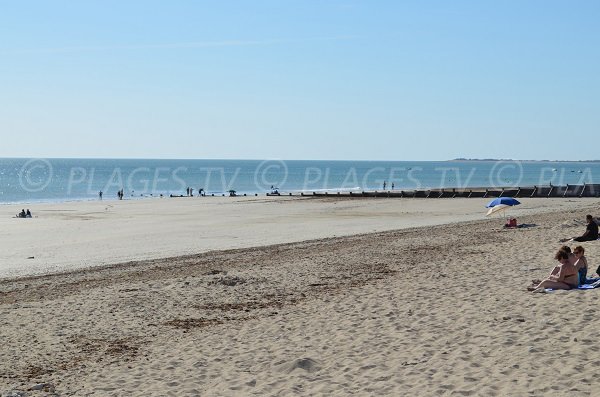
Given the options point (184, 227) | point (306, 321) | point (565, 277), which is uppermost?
point (565, 277)

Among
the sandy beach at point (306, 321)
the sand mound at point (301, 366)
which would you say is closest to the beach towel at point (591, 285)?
the sandy beach at point (306, 321)

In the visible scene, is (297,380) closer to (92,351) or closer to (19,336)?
(92,351)

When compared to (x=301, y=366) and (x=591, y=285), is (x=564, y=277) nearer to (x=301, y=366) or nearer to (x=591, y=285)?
(x=591, y=285)

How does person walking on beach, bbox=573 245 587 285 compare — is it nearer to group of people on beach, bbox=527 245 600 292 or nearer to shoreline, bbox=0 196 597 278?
group of people on beach, bbox=527 245 600 292

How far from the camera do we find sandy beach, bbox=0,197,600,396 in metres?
8.91

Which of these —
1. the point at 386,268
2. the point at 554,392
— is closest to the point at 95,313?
the point at 386,268

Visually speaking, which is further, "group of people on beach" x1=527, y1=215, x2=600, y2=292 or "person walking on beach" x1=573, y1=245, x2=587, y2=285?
"person walking on beach" x1=573, y1=245, x2=587, y2=285

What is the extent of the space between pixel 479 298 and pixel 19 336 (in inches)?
294

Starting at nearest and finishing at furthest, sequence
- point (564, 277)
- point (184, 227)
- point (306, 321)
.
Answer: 1. point (306, 321)
2. point (564, 277)
3. point (184, 227)

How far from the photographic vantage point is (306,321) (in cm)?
1224

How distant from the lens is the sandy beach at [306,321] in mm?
8906

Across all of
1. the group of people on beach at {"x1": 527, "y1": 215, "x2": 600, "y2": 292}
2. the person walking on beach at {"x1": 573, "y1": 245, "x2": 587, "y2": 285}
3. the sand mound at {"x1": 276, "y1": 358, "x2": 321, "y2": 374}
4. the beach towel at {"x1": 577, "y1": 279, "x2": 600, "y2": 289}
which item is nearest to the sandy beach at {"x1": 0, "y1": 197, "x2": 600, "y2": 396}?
the sand mound at {"x1": 276, "y1": 358, "x2": 321, "y2": 374}

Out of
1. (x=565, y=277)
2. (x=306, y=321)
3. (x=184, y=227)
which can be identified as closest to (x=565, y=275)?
(x=565, y=277)

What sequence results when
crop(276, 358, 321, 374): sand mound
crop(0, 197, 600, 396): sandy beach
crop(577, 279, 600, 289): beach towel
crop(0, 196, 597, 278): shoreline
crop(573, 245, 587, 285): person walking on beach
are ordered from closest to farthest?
crop(0, 197, 600, 396): sandy beach → crop(276, 358, 321, 374): sand mound → crop(577, 279, 600, 289): beach towel → crop(573, 245, 587, 285): person walking on beach → crop(0, 196, 597, 278): shoreline
